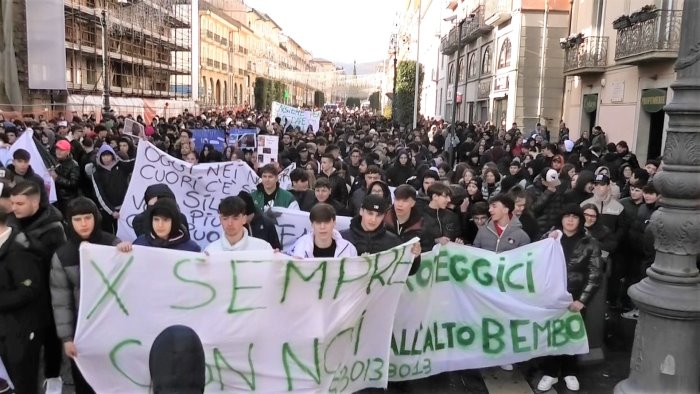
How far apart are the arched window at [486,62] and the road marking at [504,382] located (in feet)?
97.1

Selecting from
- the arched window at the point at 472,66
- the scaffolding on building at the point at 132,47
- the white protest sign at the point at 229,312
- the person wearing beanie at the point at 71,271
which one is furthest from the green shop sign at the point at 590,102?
the scaffolding on building at the point at 132,47

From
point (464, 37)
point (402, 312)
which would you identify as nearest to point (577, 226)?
point (402, 312)

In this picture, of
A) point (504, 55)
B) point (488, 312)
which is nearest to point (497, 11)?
point (504, 55)

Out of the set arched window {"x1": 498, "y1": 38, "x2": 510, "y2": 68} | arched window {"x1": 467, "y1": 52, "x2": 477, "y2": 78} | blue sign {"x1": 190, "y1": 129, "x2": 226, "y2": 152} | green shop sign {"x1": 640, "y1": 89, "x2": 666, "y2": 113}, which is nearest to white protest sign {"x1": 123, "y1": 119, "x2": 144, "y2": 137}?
blue sign {"x1": 190, "y1": 129, "x2": 226, "y2": 152}

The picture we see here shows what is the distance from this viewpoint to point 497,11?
1179 inches

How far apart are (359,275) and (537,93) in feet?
79.1

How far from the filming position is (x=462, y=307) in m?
5.07

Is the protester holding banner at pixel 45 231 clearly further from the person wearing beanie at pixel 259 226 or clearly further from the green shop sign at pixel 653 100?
the green shop sign at pixel 653 100

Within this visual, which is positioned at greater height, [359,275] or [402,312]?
[359,275]

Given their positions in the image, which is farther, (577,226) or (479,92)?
(479,92)

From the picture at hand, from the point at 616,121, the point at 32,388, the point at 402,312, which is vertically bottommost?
the point at 32,388

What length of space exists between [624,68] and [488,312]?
15.2 m

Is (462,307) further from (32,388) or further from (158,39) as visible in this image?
(158,39)

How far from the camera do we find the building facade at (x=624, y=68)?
15.2m
